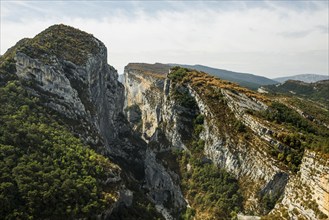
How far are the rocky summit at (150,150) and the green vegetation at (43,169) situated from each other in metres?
0.23

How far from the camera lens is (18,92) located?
319 feet

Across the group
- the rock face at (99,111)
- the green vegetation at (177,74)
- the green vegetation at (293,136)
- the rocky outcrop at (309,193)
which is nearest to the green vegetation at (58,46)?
the rock face at (99,111)

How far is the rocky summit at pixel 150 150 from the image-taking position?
67312 millimetres

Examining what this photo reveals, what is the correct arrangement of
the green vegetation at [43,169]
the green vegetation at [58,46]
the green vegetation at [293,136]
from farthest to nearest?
1. the green vegetation at [58,46]
2. the green vegetation at [293,136]
3. the green vegetation at [43,169]

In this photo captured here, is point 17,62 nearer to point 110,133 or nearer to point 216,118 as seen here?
point 110,133

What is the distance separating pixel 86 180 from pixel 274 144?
4510 cm

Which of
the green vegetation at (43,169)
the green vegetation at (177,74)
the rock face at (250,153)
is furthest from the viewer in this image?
the green vegetation at (177,74)

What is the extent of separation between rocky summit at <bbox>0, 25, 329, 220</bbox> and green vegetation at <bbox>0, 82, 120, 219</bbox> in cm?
23

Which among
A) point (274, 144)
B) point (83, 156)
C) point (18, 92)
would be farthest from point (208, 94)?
point (18, 92)

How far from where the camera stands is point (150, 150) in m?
123

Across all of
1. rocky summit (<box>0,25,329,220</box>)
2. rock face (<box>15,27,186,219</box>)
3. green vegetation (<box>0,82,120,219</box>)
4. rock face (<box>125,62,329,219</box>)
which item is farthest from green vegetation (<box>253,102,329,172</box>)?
green vegetation (<box>0,82,120,219</box>)

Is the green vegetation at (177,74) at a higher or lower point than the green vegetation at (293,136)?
higher

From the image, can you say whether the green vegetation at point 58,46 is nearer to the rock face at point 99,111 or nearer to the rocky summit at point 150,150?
the rocky summit at point 150,150

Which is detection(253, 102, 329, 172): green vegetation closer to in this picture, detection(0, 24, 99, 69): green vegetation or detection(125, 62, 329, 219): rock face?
detection(125, 62, 329, 219): rock face
